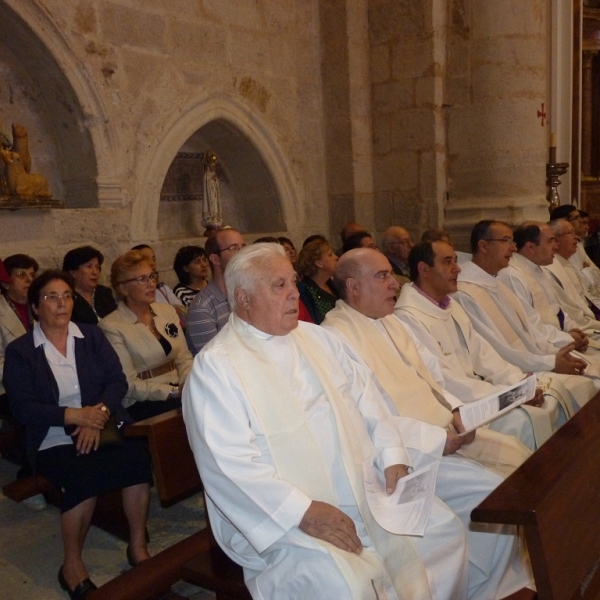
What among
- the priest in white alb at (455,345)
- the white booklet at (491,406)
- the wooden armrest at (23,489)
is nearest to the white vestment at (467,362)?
the priest in white alb at (455,345)

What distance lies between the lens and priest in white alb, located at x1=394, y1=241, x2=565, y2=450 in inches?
133

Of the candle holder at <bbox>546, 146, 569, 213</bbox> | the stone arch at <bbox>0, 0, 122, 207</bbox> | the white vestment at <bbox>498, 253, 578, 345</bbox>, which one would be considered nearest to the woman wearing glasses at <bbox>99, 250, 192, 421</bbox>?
the stone arch at <bbox>0, 0, 122, 207</bbox>

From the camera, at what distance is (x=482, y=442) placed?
10.00ft

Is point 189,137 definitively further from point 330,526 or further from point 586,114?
point 586,114

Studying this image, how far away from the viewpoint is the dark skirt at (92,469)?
2947 millimetres

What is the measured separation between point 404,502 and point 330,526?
11.7 inches

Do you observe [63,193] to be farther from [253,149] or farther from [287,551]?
[287,551]

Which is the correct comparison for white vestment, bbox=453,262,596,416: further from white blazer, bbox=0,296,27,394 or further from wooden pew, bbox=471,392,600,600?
white blazer, bbox=0,296,27,394

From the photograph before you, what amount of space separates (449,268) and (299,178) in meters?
4.22

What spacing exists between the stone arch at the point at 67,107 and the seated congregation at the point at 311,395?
127 cm

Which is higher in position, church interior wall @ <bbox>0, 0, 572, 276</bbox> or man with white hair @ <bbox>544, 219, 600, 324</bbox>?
church interior wall @ <bbox>0, 0, 572, 276</bbox>

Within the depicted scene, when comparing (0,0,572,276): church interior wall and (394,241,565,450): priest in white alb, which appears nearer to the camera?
(394,241,565,450): priest in white alb

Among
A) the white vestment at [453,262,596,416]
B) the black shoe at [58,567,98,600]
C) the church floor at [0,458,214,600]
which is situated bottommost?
the church floor at [0,458,214,600]

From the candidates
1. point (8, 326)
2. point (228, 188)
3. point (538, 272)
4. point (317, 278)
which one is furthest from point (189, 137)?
point (538, 272)
